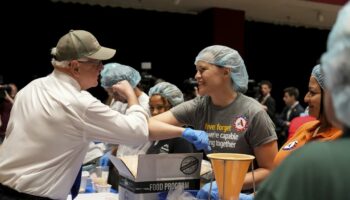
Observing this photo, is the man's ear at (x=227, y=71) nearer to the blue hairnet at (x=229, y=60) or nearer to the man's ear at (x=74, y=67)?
the blue hairnet at (x=229, y=60)

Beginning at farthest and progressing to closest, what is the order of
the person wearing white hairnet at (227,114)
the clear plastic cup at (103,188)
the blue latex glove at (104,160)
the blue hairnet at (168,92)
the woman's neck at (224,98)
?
the blue latex glove at (104,160)
the blue hairnet at (168,92)
the clear plastic cup at (103,188)
the woman's neck at (224,98)
the person wearing white hairnet at (227,114)

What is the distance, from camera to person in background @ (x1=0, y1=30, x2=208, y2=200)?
1.33 meters

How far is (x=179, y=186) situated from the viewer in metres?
1.46

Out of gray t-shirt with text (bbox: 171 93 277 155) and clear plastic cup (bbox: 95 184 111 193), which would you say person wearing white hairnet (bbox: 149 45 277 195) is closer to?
gray t-shirt with text (bbox: 171 93 277 155)

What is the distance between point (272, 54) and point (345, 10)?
297 inches

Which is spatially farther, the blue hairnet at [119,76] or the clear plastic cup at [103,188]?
the blue hairnet at [119,76]

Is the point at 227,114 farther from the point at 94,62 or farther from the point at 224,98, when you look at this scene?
the point at 94,62

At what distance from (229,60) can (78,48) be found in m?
0.66

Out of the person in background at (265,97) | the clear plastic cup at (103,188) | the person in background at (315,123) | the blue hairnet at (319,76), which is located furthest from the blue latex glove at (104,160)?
the person in background at (265,97)

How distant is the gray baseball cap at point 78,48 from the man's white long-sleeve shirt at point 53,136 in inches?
4.2

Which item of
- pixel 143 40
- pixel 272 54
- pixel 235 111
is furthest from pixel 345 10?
pixel 272 54

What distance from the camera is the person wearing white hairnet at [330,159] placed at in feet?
2.01

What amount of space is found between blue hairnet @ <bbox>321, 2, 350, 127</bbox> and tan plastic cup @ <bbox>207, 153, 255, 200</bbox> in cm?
62

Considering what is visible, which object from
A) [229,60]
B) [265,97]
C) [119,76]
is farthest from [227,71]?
[265,97]
